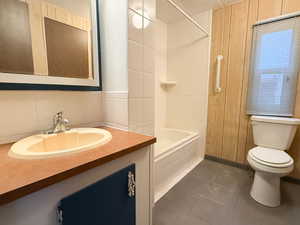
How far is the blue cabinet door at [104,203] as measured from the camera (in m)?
0.56

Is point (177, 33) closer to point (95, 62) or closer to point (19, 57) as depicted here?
point (95, 62)

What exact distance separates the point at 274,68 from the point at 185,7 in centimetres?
138

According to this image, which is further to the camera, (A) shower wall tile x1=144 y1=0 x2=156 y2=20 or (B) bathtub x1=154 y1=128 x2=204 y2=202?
(B) bathtub x1=154 y1=128 x2=204 y2=202

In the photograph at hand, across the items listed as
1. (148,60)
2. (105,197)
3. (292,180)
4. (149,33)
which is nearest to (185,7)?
(149,33)

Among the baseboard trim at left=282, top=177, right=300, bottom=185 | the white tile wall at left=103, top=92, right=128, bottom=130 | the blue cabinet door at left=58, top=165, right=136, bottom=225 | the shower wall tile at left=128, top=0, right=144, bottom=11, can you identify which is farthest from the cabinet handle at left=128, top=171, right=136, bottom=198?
the baseboard trim at left=282, top=177, right=300, bottom=185

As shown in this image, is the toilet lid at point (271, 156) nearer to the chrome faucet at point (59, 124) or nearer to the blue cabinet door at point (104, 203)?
the blue cabinet door at point (104, 203)

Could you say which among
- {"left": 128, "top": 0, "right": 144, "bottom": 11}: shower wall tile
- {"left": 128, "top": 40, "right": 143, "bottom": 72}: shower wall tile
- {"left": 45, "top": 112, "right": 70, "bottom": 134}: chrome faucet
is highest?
{"left": 128, "top": 0, "right": 144, "bottom": 11}: shower wall tile

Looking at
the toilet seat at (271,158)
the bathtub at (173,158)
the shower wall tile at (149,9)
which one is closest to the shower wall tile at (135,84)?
the shower wall tile at (149,9)

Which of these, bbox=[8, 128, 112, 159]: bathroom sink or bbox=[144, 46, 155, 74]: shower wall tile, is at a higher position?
bbox=[144, 46, 155, 74]: shower wall tile

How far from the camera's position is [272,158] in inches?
54.7

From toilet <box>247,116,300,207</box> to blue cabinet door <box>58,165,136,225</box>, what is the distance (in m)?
1.26

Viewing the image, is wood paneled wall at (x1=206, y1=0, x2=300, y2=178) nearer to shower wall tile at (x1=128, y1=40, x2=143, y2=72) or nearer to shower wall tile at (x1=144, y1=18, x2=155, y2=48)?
shower wall tile at (x1=144, y1=18, x2=155, y2=48)

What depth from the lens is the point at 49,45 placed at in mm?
928

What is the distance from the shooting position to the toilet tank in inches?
60.6
